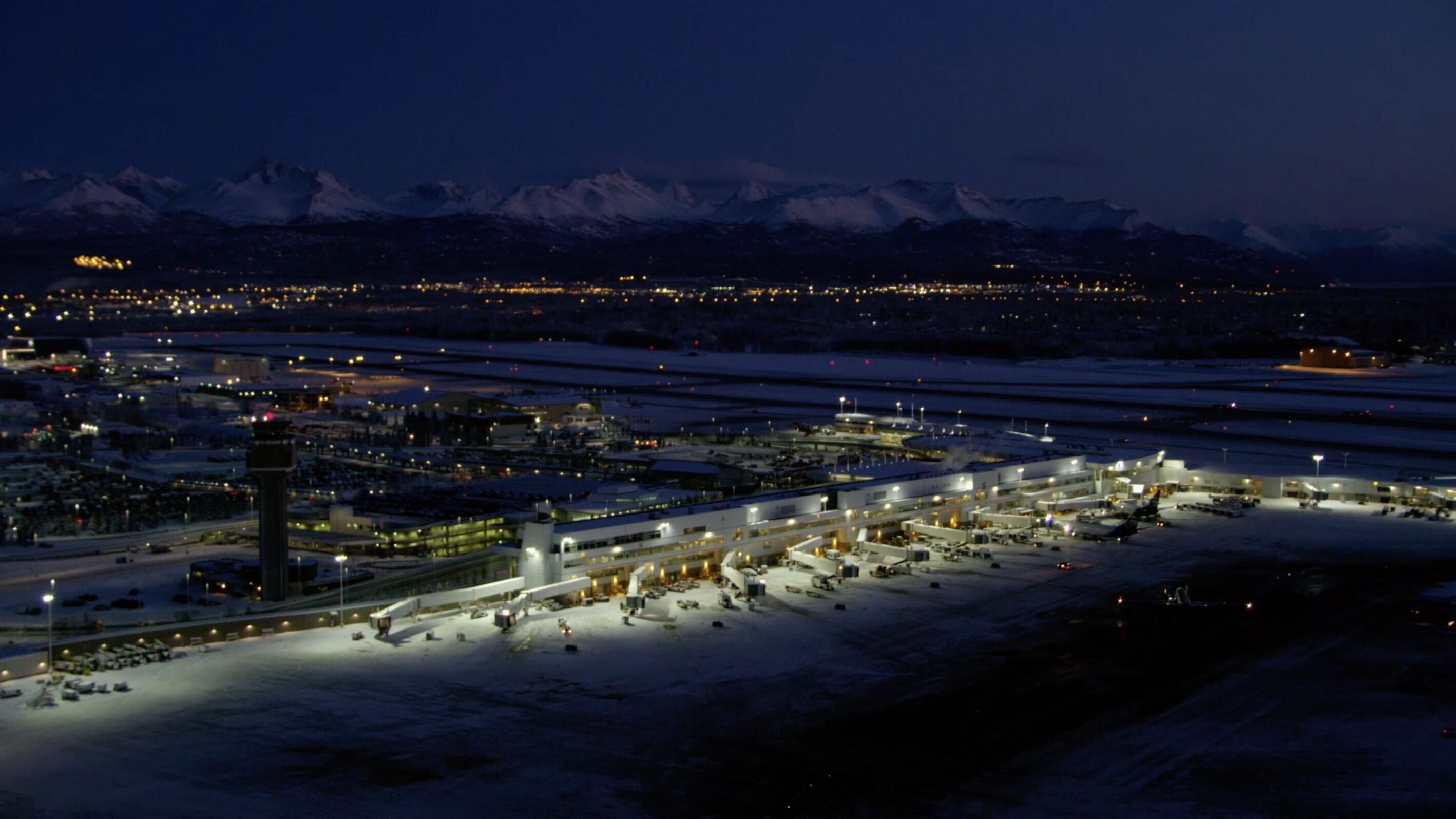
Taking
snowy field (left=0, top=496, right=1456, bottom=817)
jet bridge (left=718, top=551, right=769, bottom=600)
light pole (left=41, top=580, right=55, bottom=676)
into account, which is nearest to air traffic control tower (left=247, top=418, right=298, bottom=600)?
snowy field (left=0, top=496, right=1456, bottom=817)

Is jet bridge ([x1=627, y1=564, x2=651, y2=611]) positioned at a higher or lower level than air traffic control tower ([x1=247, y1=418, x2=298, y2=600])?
lower

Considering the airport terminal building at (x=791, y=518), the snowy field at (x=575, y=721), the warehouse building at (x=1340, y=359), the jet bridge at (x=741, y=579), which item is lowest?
the snowy field at (x=575, y=721)

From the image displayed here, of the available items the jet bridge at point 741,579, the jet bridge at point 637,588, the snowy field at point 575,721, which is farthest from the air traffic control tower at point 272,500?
the jet bridge at point 741,579

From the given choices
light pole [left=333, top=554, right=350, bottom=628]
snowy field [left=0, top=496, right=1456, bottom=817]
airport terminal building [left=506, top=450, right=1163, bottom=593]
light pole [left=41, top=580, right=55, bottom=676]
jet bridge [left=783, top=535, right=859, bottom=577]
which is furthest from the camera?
jet bridge [left=783, top=535, right=859, bottom=577]

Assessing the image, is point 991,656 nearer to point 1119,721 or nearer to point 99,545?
point 1119,721

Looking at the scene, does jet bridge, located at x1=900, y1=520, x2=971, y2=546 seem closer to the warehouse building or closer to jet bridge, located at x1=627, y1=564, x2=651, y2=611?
jet bridge, located at x1=627, y1=564, x2=651, y2=611

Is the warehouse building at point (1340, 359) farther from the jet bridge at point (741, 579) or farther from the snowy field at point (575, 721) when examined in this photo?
the jet bridge at point (741, 579)
